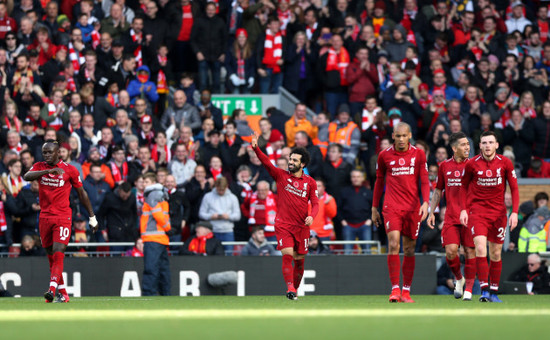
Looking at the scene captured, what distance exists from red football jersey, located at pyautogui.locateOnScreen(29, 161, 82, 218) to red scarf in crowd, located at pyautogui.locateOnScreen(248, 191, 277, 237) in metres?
5.70

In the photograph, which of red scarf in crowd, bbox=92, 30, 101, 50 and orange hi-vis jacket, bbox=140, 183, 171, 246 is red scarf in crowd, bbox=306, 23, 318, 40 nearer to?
red scarf in crowd, bbox=92, 30, 101, 50

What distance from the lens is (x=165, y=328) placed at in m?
A: 8.88

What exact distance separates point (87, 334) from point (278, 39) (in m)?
16.9

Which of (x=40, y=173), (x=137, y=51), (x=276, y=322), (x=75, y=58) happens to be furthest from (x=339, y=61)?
(x=276, y=322)

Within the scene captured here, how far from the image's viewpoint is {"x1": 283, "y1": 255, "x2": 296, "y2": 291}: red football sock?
1504cm

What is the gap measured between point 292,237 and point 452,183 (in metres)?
2.37

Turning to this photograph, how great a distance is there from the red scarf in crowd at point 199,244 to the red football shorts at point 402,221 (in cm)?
571

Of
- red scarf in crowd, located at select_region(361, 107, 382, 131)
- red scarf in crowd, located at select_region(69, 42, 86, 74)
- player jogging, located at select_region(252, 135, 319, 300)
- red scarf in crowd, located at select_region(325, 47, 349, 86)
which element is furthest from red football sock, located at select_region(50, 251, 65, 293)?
red scarf in crowd, located at select_region(325, 47, 349, 86)

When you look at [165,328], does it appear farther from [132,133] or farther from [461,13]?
[461,13]

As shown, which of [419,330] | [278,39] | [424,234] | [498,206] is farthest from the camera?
[278,39]

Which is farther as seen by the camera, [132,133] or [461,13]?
[461,13]

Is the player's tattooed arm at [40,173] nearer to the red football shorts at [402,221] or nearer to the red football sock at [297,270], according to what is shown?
the red football sock at [297,270]

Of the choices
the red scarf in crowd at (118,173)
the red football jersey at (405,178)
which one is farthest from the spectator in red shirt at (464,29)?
the red football jersey at (405,178)

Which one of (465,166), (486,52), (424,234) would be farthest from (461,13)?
(465,166)
